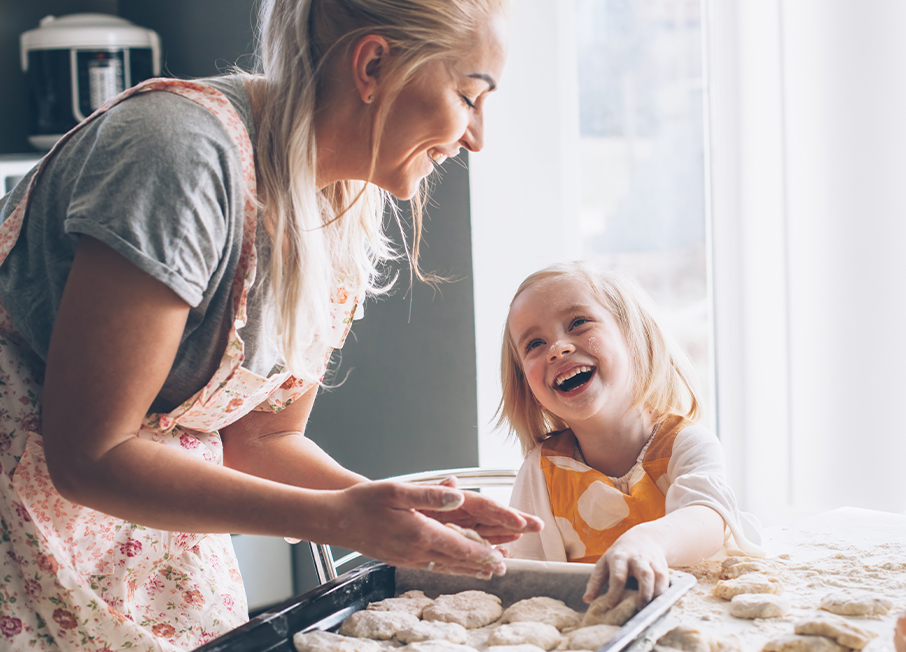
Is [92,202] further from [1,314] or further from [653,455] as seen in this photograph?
[653,455]

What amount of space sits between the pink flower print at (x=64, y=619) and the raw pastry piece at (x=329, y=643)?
249 mm

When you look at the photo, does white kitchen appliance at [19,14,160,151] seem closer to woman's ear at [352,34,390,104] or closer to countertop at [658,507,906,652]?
woman's ear at [352,34,390,104]

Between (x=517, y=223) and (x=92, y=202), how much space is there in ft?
5.04

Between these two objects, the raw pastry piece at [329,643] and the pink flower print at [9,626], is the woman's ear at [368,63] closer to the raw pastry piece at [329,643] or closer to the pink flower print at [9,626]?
the raw pastry piece at [329,643]

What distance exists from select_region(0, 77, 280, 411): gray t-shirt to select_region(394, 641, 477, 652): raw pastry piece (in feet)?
1.11

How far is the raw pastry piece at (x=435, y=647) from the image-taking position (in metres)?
0.76

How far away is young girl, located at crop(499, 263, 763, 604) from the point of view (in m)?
1.25

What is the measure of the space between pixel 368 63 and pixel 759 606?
675mm

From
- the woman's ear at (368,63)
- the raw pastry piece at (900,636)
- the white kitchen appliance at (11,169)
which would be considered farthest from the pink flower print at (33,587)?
the white kitchen appliance at (11,169)

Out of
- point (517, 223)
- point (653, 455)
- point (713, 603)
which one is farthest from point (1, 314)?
point (517, 223)

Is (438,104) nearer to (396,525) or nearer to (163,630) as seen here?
(396,525)

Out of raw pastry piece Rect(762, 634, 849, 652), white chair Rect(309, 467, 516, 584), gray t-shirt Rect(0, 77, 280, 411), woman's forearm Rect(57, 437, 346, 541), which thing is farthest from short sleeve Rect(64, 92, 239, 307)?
white chair Rect(309, 467, 516, 584)

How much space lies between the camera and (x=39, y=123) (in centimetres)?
236

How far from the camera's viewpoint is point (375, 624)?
80cm
